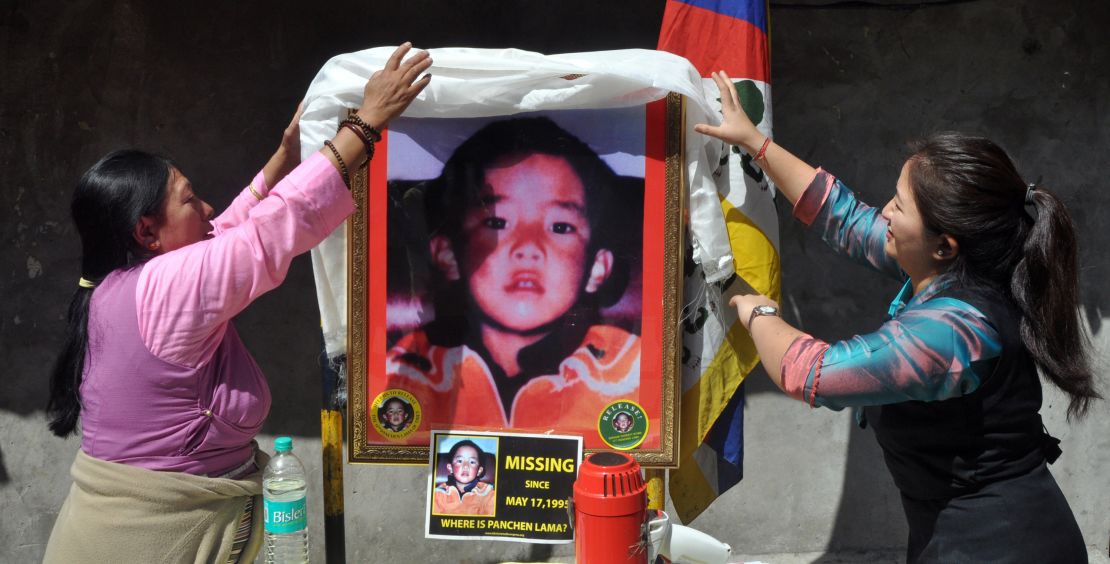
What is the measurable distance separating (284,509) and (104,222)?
0.77m

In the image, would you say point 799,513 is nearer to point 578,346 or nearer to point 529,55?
point 578,346

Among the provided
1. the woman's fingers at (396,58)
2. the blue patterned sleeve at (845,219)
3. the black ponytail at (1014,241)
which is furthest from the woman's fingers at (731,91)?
the woman's fingers at (396,58)

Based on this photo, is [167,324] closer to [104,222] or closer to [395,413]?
[104,222]

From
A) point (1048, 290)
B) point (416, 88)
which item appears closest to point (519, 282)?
point (416, 88)

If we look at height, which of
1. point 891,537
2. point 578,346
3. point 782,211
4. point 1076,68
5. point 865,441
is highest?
point 1076,68

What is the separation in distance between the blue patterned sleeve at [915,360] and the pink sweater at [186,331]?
116cm

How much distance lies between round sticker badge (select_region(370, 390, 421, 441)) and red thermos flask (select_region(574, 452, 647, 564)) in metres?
0.58

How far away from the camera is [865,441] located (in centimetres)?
338

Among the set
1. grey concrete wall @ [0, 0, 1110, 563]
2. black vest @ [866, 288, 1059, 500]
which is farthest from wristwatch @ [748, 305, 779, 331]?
grey concrete wall @ [0, 0, 1110, 563]

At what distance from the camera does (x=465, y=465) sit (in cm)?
221

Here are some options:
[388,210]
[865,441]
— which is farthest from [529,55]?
[865,441]

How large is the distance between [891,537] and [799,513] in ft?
1.34

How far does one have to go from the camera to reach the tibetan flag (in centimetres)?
221

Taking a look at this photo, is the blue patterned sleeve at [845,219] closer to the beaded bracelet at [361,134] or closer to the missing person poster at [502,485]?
the missing person poster at [502,485]
